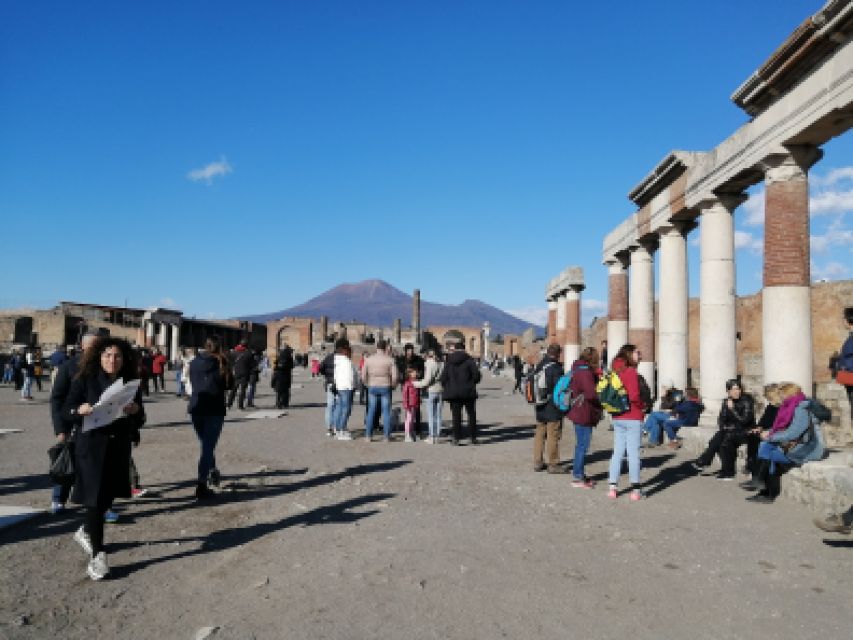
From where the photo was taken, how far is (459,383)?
11.0 metres

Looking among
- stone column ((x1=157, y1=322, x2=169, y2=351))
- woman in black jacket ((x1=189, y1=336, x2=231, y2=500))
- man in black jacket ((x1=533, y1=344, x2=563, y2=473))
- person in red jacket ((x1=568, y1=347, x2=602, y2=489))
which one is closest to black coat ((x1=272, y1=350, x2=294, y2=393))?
man in black jacket ((x1=533, y1=344, x2=563, y2=473))

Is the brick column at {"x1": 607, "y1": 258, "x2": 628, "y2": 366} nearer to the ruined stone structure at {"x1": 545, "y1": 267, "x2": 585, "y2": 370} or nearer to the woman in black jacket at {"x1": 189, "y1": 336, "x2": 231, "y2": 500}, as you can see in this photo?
the ruined stone structure at {"x1": 545, "y1": 267, "x2": 585, "y2": 370}

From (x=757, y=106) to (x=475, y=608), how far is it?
29.7ft

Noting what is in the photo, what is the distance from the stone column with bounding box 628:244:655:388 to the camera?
15516 mm

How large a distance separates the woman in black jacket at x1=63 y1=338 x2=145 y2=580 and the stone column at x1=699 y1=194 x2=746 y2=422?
32.4ft

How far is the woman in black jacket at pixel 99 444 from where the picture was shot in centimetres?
448

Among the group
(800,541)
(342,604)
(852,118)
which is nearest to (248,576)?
(342,604)

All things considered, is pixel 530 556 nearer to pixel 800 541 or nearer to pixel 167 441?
pixel 800 541

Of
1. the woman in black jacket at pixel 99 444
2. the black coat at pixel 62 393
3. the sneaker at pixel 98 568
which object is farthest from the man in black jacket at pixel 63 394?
the sneaker at pixel 98 568

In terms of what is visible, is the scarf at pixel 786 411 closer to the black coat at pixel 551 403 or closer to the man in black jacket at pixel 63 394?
the black coat at pixel 551 403

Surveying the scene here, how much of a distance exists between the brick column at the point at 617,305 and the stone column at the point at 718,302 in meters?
5.75

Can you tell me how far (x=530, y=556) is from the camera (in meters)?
5.05

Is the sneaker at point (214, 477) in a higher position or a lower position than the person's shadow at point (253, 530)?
higher

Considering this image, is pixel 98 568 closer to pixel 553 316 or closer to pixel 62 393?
pixel 62 393
